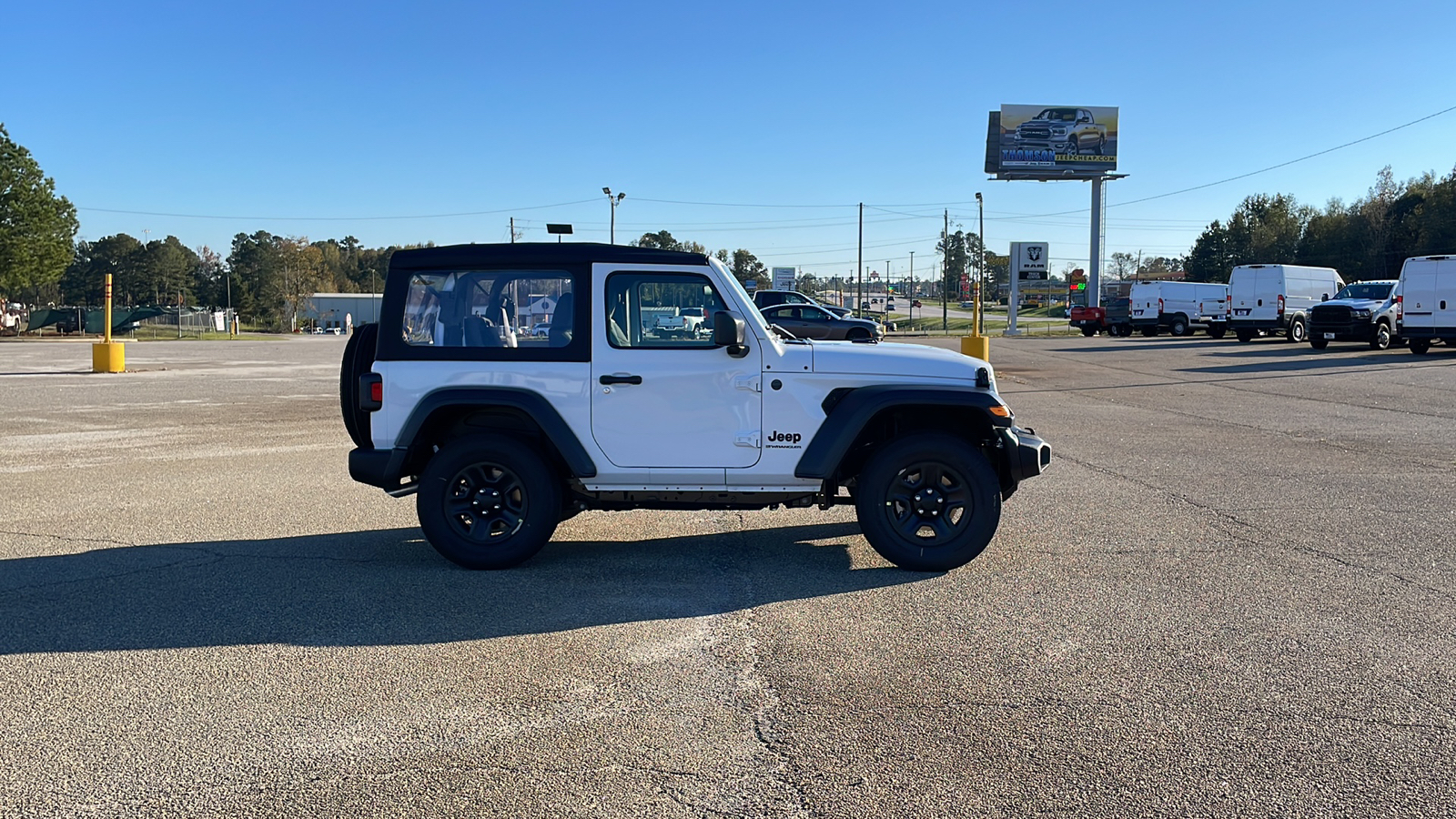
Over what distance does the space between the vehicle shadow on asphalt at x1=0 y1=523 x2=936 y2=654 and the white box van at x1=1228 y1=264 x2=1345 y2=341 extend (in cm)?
3256

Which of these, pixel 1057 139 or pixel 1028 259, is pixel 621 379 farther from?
pixel 1057 139

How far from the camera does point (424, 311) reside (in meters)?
6.40

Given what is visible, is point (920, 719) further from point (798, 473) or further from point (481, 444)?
point (481, 444)

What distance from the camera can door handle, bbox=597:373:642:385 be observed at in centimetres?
626

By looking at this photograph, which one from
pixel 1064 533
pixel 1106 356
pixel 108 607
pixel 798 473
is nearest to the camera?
pixel 108 607

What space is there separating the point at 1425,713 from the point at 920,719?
6.33 feet

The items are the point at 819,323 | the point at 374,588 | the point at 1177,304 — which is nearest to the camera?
the point at 374,588

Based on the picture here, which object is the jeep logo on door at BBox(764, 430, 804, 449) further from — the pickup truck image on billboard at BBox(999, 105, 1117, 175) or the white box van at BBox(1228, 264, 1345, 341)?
the pickup truck image on billboard at BBox(999, 105, 1117, 175)

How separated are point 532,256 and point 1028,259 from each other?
5486cm

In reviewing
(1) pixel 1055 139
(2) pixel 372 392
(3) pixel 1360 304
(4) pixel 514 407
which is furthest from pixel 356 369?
(1) pixel 1055 139

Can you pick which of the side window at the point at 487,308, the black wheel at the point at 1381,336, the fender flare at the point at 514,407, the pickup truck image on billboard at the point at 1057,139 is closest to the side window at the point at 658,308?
the side window at the point at 487,308

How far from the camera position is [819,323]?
114 feet

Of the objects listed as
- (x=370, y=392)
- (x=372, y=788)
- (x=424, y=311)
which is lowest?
(x=372, y=788)

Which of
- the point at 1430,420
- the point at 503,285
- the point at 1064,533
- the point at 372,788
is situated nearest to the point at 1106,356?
the point at 1430,420
